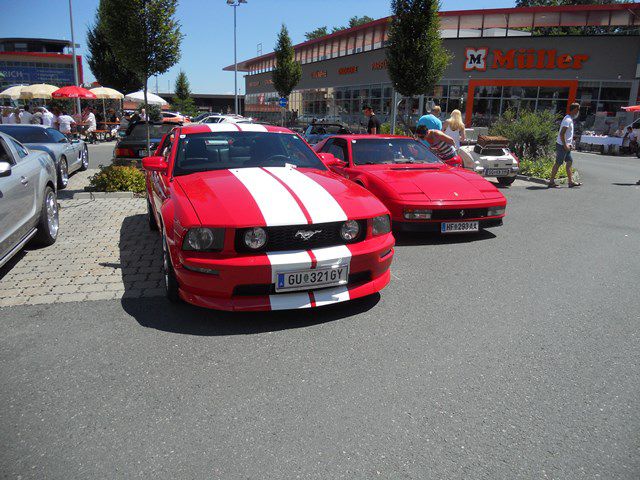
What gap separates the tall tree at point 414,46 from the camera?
46.6ft

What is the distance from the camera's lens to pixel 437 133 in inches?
359

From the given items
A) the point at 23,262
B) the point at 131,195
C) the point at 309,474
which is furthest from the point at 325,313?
the point at 131,195

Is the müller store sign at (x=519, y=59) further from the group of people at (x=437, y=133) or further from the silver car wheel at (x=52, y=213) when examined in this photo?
the silver car wheel at (x=52, y=213)

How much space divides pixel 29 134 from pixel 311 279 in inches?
395

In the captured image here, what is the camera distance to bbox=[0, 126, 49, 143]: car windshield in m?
10.4

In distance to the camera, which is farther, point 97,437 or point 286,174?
point 286,174

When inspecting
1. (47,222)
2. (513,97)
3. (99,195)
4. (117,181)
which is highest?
(513,97)

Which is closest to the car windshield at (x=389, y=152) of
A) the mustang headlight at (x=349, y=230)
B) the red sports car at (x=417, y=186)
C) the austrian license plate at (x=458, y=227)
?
the red sports car at (x=417, y=186)

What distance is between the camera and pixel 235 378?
3006mm

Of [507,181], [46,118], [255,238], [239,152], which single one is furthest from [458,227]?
[46,118]

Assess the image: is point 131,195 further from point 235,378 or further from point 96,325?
point 235,378

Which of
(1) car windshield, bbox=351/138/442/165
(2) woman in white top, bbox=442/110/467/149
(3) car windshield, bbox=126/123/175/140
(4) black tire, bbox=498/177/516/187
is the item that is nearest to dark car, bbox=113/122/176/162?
(3) car windshield, bbox=126/123/175/140

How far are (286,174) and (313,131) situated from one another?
1079cm

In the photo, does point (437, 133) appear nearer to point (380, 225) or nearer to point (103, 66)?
point (380, 225)
